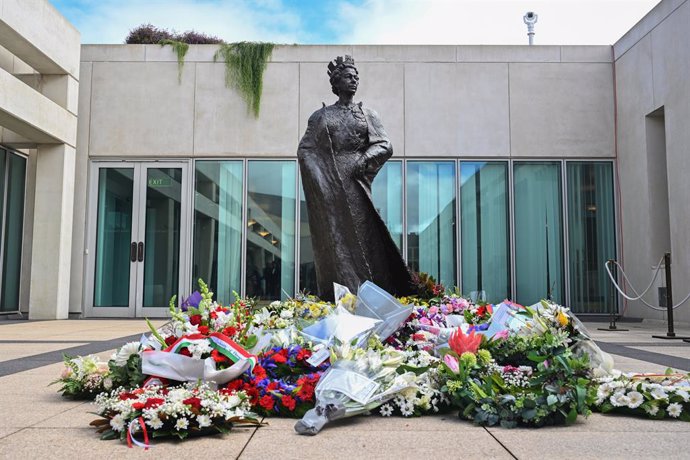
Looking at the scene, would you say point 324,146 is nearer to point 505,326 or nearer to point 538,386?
point 505,326

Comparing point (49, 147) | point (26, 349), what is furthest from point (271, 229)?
point (26, 349)

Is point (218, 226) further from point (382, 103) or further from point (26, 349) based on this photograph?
point (26, 349)

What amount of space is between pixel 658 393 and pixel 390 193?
11.2 metres

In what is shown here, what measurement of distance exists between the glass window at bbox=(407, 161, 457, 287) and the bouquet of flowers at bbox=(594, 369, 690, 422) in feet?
34.7

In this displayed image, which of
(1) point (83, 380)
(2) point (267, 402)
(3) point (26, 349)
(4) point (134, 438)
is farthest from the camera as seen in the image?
(3) point (26, 349)

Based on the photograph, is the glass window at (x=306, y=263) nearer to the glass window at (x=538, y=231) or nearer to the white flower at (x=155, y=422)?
the glass window at (x=538, y=231)

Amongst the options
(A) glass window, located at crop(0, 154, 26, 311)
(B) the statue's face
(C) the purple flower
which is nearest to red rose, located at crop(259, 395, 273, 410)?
(C) the purple flower

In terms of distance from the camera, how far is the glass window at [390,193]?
570 inches

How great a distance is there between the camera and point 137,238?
47.0 ft

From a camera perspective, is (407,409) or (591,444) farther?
(407,409)

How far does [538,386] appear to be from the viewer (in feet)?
11.2

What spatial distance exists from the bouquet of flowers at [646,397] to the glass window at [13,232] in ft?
43.0

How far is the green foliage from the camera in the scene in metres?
14.5

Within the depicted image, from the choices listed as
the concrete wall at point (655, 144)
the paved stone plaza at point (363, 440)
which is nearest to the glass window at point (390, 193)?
the concrete wall at point (655, 144)
